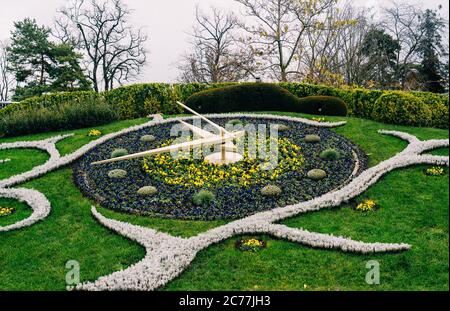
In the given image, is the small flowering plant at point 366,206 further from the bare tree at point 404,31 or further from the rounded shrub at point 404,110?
the bare tree at point 404,31

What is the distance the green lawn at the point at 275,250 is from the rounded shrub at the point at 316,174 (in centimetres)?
129

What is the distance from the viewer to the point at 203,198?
9.59m

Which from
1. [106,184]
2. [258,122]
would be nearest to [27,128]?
[106,184]

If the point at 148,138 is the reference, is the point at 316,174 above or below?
below

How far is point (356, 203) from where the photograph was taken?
919cm

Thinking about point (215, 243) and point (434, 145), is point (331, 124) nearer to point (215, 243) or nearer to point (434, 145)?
point (434, 145)

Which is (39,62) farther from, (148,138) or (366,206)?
(366,206)

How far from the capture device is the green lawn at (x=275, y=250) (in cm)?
652

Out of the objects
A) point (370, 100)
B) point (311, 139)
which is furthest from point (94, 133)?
point (370, 100)

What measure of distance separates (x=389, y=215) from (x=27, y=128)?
1318cm

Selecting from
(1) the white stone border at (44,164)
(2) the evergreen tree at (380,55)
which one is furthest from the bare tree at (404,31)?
(1) the white stone border at (44,164)

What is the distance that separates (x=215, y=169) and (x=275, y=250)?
4242 mm

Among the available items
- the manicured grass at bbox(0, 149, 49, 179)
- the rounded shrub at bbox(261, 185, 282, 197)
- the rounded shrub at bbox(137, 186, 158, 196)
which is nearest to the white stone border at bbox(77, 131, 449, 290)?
the rounded shrub at bbox(261, 185, 282, 197)

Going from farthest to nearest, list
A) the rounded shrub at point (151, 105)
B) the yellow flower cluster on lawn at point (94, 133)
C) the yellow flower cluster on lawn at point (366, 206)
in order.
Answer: the rounded shrub at point (151, 105)
the yellow flower cluster on lawn at point (94, 133)
the yellow flower cluster on lawn at point (366, 206)
